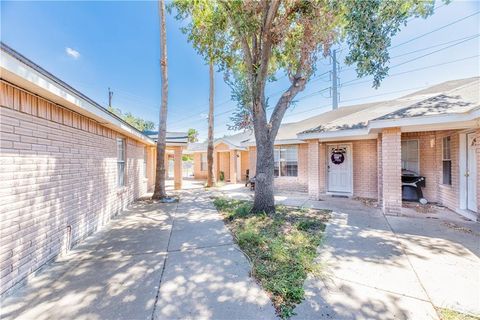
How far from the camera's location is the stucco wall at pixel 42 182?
266 cm

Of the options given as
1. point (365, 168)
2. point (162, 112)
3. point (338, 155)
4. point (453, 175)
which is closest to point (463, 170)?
point (453, 175)

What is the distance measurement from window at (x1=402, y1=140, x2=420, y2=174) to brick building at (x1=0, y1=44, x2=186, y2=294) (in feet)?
35.2

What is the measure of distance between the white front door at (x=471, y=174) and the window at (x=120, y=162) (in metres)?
10.9

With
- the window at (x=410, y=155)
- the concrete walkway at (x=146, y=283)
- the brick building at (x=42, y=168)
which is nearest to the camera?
the concrete walkway at (x=146, y=283)

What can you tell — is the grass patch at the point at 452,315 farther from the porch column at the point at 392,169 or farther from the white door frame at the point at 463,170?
the white door frame at the point at 463,170

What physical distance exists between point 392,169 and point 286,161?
233 inches

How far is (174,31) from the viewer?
33.8 ft

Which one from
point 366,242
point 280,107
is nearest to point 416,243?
point 366,242

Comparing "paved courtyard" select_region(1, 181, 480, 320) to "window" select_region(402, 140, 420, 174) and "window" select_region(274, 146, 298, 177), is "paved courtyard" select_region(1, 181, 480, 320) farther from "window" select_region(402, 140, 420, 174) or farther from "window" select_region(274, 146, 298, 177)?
"window" select_region(274, 146, 298, 177)

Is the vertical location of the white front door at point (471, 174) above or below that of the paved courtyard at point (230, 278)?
above

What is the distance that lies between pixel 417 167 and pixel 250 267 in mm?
8705

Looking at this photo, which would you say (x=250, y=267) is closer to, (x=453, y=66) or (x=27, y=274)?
(x=27, y=274)

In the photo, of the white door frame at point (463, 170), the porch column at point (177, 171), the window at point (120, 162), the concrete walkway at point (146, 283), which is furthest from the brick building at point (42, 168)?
the white door frame at point (463, 170)

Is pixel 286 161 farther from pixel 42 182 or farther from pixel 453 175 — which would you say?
pixel 42 182
